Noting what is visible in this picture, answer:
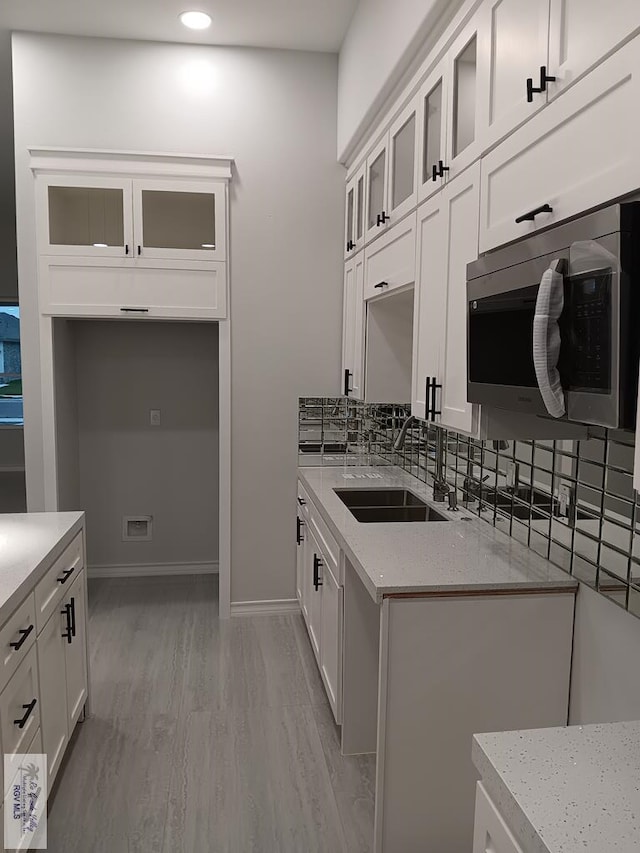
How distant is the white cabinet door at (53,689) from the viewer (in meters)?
2.01

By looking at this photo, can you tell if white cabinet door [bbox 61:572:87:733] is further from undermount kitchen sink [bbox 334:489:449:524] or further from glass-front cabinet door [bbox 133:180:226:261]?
glass-front cabinet door [bbox 133:180:226:261]

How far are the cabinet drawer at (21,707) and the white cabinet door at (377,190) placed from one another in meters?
2.16

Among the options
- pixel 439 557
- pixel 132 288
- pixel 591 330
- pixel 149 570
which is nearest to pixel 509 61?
pixel 591 330

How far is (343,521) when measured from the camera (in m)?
2.50

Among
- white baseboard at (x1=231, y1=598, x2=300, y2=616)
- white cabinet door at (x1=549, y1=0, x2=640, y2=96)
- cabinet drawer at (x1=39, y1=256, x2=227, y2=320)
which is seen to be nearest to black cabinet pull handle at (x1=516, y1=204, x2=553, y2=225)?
white cabinet door at (x1=549, y1=0, x2=640, y2=96)

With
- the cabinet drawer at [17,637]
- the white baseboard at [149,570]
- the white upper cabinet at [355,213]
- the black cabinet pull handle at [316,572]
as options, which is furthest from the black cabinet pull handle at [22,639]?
the white baseboard at [149,570]

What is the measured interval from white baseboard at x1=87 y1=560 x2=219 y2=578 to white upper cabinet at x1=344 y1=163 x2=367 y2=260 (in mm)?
2311

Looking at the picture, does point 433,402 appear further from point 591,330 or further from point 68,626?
point 68,626

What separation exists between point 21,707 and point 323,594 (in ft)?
4.35

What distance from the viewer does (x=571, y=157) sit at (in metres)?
1.37

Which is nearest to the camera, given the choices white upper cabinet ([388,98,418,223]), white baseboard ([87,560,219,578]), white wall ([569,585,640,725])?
white wall ([569,585,640,725])

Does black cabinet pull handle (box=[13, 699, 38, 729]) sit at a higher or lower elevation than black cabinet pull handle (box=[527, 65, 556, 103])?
lower

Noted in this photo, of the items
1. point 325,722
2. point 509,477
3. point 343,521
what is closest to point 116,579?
point 325,722

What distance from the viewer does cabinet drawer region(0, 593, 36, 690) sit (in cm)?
166
